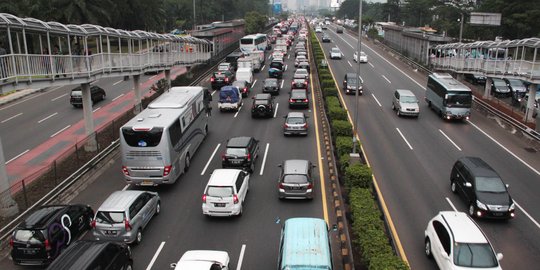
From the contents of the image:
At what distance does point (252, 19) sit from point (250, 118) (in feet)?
213

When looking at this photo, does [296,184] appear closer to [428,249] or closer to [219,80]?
[428,249]

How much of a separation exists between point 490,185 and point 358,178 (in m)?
5.53

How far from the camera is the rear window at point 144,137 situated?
20.7m

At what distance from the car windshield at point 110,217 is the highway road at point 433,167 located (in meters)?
10.4

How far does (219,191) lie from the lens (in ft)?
61.3

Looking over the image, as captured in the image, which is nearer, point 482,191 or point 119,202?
point 119,202

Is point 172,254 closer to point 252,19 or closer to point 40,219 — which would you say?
point 40,219

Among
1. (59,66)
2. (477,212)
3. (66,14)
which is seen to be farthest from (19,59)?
(66,14)

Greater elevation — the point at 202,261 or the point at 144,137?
the point at 144,137

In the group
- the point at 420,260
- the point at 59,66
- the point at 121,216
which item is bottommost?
the point at 420,260

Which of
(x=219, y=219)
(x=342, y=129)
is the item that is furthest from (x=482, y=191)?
(x=219, y=219)

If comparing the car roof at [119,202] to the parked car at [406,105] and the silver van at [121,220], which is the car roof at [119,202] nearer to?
the silver van at [121,220]

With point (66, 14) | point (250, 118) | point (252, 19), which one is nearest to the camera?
point (250, 118)

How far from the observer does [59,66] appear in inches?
883
